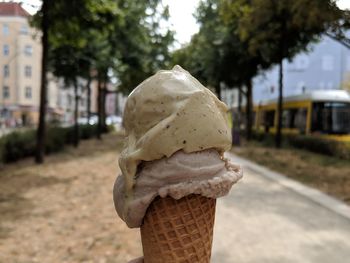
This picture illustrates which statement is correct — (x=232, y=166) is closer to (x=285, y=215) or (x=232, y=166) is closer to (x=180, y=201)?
(x=180, y=201)

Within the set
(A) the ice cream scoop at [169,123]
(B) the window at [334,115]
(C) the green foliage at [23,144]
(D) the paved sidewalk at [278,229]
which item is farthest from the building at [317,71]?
(A) the ice cream scoop at [169,123]

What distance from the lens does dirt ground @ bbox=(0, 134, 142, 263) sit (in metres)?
5.16

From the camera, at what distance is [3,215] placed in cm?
674

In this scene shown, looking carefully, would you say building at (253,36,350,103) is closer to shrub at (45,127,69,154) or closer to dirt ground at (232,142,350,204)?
dirt ground at (232,142,350,204)

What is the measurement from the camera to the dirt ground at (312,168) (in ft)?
34.0

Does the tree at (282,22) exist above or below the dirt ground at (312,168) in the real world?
above

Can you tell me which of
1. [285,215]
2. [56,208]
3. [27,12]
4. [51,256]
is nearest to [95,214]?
[56,208]

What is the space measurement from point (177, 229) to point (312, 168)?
1221 cm

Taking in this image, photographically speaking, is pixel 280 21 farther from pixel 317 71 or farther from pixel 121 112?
pixel 317 71

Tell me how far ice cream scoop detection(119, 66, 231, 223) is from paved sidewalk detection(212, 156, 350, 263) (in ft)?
11.0

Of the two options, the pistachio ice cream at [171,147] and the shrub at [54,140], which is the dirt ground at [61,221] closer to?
the pistachio ice cream at [171,147]

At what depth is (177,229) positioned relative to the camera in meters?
2.10

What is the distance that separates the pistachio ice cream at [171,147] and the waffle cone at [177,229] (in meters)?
0.07

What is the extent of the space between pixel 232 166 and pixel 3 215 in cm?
538
